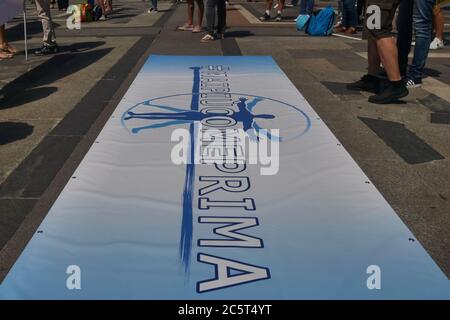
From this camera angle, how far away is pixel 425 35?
5.04m

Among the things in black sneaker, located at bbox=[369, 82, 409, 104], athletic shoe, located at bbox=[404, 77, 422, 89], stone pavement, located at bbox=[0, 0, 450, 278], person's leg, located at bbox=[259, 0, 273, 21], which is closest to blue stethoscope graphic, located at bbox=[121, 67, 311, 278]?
stone pavement, located at bbox=[0, 0, 450, 278]

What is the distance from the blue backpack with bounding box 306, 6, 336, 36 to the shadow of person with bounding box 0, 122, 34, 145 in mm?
6919

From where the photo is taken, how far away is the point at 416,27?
510 centimetres

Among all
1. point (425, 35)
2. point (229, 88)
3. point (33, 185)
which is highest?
point (425, 35)

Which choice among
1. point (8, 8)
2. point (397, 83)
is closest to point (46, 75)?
point (8, 8)

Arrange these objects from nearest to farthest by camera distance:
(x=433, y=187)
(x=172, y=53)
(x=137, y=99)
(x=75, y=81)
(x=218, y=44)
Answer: (x=433, y=187)
(x=137, y=99)
(x=75, y=81)
(x=172, y=53)
(x=218, y=44)

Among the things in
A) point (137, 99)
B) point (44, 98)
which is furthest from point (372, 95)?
point (44, 98)

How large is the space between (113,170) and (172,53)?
4.68m

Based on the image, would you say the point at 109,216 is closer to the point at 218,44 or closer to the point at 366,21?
the point at 366,21

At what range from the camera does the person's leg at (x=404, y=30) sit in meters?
4.86

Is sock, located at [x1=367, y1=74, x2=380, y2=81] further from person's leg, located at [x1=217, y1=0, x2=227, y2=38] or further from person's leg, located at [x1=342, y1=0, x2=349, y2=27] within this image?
person's leg, located at [x1=342, y1=0, x2=349, y2=27]

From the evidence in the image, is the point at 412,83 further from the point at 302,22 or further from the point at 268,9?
the point at 268,9

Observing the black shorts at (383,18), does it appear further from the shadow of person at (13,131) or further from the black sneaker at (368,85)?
the shadow of person at (13,131)

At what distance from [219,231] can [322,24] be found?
798 cm
